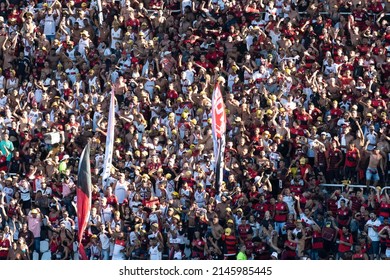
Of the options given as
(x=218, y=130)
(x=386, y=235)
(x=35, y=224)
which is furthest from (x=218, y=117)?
(x=35, y=224)

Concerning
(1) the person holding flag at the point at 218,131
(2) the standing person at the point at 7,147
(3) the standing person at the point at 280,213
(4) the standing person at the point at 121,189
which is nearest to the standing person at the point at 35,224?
(4) the standing person at the point at 121,189

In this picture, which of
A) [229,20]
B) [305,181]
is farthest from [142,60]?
[305,181]

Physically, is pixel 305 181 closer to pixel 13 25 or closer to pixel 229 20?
pixel 229 20

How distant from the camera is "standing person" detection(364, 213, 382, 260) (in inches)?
1225

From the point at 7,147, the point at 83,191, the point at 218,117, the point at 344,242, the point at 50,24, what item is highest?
the point at 50,24

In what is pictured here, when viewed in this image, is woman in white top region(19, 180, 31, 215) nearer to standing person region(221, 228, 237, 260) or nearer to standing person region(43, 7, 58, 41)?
standing person region(221, 228, 237, 260)

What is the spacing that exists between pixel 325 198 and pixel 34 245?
5.96m

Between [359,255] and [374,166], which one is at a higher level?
[374,166]

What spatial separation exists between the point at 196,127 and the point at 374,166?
4045mm

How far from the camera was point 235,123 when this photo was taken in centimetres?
3391

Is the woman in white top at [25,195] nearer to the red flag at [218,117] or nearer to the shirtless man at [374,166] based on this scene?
the red flag at [218,117]

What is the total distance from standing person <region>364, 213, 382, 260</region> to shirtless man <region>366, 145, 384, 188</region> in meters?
1.34

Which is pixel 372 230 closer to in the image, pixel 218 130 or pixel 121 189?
pixel 218 130

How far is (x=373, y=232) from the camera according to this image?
31203mm
